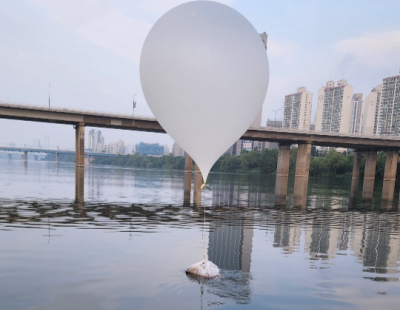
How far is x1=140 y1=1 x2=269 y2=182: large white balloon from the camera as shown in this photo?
6855 mm

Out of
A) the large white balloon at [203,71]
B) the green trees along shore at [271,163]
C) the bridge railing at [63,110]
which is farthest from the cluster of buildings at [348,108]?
the large white balloon at [203,71]

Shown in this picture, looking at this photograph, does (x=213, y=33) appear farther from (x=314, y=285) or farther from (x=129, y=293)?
(x=314, y=285)

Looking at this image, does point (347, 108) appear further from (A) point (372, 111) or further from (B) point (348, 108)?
(A) point (372, 111)

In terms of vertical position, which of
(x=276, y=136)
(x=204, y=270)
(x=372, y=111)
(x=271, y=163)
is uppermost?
(x=372, y=111)

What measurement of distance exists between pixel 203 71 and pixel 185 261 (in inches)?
217

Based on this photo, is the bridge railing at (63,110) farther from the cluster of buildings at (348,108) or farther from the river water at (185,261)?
the cluster of buildings at (348,108)

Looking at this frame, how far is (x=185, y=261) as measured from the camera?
894 cm

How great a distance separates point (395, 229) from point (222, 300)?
13898 mm

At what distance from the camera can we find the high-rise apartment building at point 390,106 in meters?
137

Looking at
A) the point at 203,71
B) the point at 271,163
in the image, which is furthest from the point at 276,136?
the point at 203,71

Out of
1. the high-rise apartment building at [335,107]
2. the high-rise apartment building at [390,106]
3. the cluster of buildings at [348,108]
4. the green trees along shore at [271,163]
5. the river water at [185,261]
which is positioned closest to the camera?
the river water at [185,261]

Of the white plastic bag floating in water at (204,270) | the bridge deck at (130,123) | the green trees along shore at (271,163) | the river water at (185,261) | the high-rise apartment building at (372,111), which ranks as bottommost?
the green trees along shore at (271,163)

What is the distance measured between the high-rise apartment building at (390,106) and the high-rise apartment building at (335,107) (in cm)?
2275

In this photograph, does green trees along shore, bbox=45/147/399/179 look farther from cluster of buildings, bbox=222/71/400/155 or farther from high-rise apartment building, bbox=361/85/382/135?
high-rise apartment building, bbox=361/85/382/135
